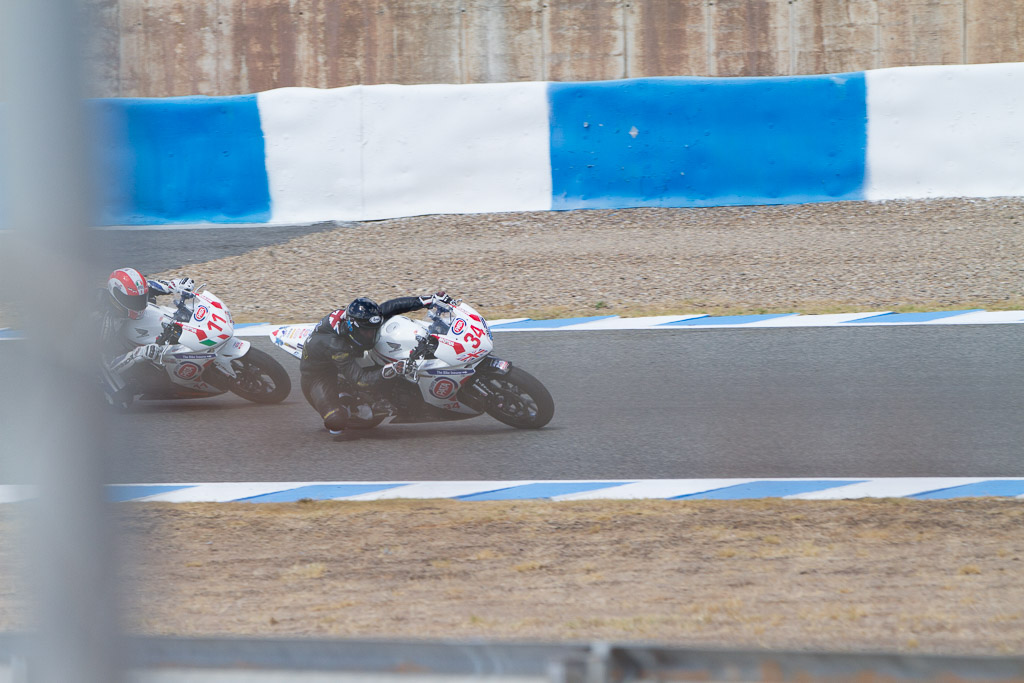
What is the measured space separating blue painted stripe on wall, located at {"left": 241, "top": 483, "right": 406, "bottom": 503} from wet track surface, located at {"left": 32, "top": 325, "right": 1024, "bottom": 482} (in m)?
0.19

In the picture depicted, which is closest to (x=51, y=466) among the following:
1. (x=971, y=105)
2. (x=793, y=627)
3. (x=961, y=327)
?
(x=793, y=627)

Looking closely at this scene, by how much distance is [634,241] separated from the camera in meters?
12.8

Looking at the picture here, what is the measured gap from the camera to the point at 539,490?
6547 millimetres

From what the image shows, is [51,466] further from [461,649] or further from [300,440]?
[300,440]

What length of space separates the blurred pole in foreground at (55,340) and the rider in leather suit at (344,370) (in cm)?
565

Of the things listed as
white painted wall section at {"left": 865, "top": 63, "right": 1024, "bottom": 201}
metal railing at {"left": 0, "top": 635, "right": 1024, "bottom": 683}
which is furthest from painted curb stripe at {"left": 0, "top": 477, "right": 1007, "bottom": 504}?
white painted wall section at {"left": 865, "top": 63, "right": 1024, "bottom": 201}

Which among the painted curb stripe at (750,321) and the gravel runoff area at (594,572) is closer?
the gravel runoff area at (594,572)

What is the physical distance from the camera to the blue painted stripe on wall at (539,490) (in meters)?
6.43

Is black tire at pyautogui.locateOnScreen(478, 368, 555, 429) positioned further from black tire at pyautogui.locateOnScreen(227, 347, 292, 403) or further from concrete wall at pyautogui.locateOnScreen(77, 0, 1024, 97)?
concrete wall at pyautogui.locateOnScreen(77, 0, 1024, 97)

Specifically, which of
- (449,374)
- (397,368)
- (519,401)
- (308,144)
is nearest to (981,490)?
(519,401)

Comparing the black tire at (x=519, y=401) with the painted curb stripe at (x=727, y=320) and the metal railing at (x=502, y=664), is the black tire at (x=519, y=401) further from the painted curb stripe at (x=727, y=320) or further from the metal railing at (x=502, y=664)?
the metal railing at (x=502, y=664)

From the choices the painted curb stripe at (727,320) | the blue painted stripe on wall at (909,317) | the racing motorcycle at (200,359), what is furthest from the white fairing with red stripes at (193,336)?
the blue painted stripe on wall at (909,317)

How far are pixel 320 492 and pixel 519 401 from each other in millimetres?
1612

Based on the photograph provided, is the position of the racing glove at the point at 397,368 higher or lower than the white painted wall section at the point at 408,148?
lower
